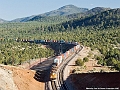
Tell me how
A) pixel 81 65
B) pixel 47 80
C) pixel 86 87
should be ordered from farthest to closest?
pixel 81 65 < pixel 47 80 < pixel 86 87

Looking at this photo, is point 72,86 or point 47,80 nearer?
point 72,86

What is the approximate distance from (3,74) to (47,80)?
881 cm

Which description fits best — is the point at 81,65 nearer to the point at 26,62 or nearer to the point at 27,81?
the point at 27,81

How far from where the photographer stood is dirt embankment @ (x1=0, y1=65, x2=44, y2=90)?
43119mm

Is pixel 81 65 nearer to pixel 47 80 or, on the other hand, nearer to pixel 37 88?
pixel 47 80

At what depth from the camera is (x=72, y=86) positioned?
46250mm

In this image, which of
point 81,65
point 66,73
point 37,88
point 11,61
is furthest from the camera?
point 11,61

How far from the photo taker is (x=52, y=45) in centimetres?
16125

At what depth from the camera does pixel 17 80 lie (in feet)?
157

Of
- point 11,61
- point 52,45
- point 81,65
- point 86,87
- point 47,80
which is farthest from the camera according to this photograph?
point 52,45

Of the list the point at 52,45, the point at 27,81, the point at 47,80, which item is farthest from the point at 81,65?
the point at 52,45

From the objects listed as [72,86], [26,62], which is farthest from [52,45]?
[72,86]

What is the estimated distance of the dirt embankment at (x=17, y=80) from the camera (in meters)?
43.1

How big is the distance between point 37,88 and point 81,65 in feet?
72.8
